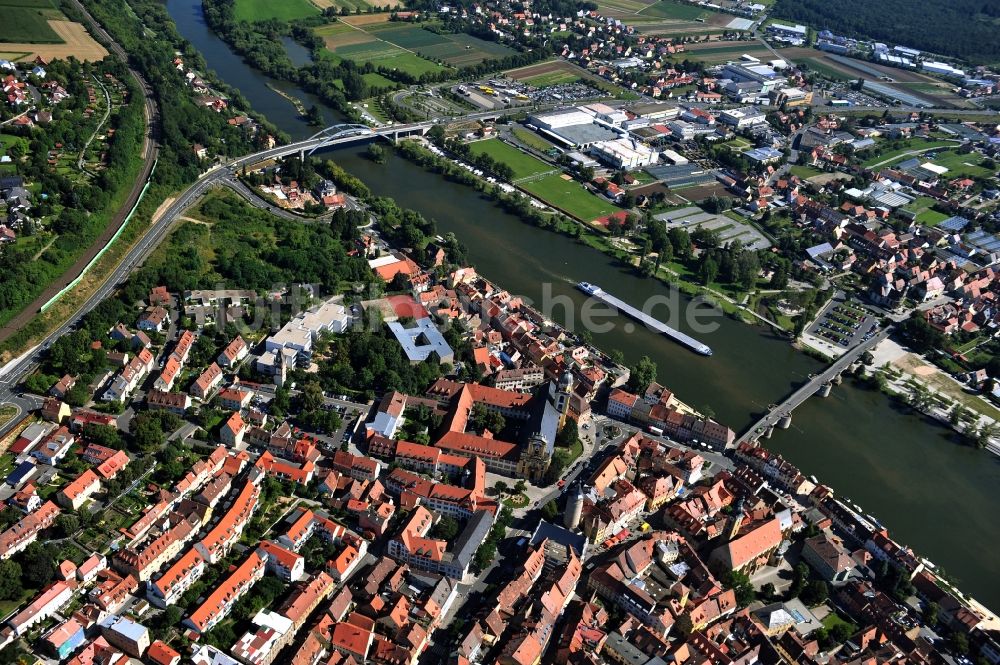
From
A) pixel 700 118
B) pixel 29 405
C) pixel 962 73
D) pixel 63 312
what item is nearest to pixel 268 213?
pixel 63 312

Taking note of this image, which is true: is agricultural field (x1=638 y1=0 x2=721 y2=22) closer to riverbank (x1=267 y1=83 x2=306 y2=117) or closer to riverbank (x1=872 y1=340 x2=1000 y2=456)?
riverbank (x1=267 y1=83 x2=306 y2=117)

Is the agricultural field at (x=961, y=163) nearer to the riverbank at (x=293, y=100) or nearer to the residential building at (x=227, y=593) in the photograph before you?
the riverbank at (x=293, y=100)

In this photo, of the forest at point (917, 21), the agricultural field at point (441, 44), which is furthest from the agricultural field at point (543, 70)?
Result: the forest at point (917, 21)

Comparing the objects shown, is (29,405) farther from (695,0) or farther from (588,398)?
(695,0)

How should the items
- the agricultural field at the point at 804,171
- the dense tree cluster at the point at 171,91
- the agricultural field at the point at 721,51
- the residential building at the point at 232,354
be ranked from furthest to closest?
1. the agricultural field at the point at 721,51
2. the agricultural field at the point at 804,171
3. the dense tree cluster at the point at 171,91
4. the residential building at the point at 232,354

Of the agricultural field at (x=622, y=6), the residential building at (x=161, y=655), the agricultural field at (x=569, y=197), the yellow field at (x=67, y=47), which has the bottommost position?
the agricultural field at (x=569, y=197)

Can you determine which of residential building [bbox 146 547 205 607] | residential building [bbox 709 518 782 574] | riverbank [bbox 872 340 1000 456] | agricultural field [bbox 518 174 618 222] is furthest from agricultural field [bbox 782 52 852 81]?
residential building [bbox 146 547 205 607]
